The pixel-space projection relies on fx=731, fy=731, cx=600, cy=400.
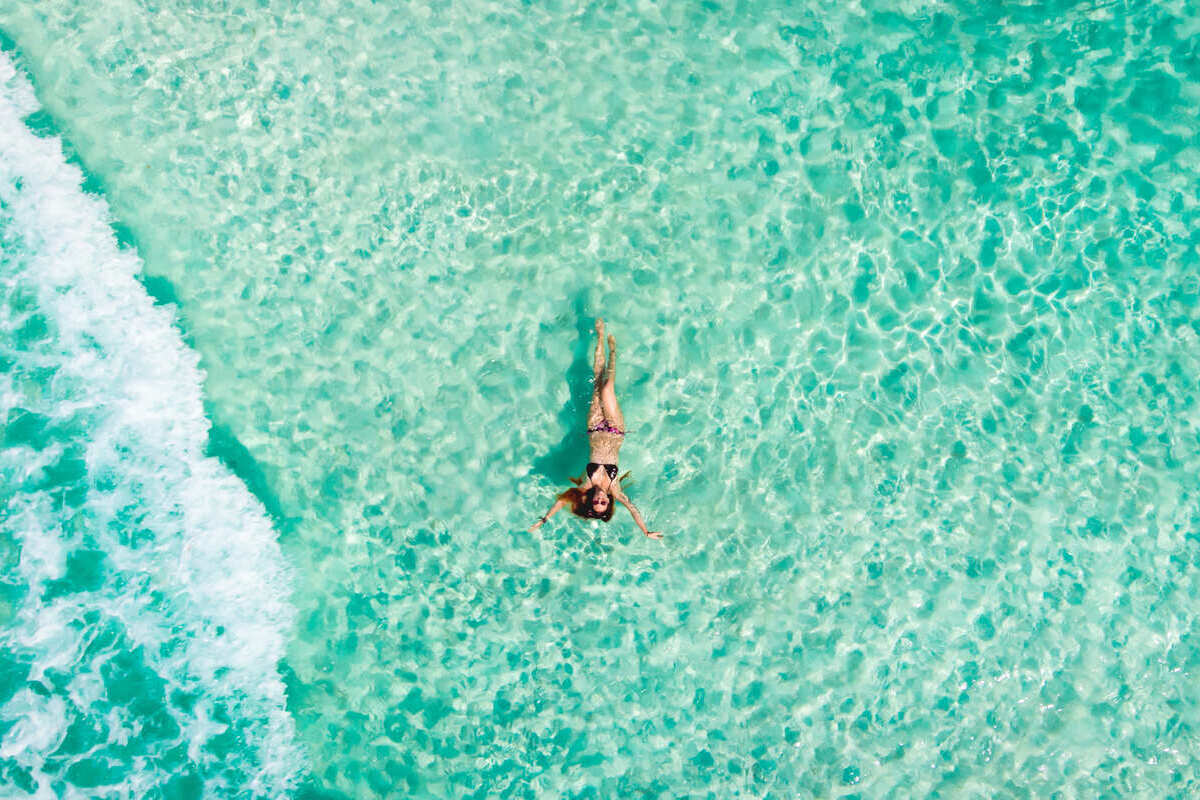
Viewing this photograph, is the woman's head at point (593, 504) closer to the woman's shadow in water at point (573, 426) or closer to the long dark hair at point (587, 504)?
the long dark hair at point (587, 504)

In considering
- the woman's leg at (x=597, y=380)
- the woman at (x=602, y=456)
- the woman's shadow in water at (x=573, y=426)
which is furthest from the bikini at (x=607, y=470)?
the woman's shadow in water at (x=573, y=426)

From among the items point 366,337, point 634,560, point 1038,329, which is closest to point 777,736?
point 634,560

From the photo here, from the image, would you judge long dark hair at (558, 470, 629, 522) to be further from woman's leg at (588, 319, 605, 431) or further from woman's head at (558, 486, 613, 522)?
woman's leg at (588, 319, 605, 431)

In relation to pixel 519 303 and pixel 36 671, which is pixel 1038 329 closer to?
pixel 519 303

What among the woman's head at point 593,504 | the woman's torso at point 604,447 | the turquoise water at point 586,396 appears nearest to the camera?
the woman's head at point 593,504

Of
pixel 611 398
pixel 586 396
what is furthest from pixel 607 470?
pixel 586 396

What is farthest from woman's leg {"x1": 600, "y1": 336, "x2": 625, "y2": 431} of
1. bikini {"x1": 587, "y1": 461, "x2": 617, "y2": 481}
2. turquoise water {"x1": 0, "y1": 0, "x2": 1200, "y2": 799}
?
bikini {"x1": 587, "y1": 461, "x2": 617, "y2": 481}

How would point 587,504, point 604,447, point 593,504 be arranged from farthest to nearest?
point 604,447, point 587,504, point 593,504

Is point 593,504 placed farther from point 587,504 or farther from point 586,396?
point 586,396
